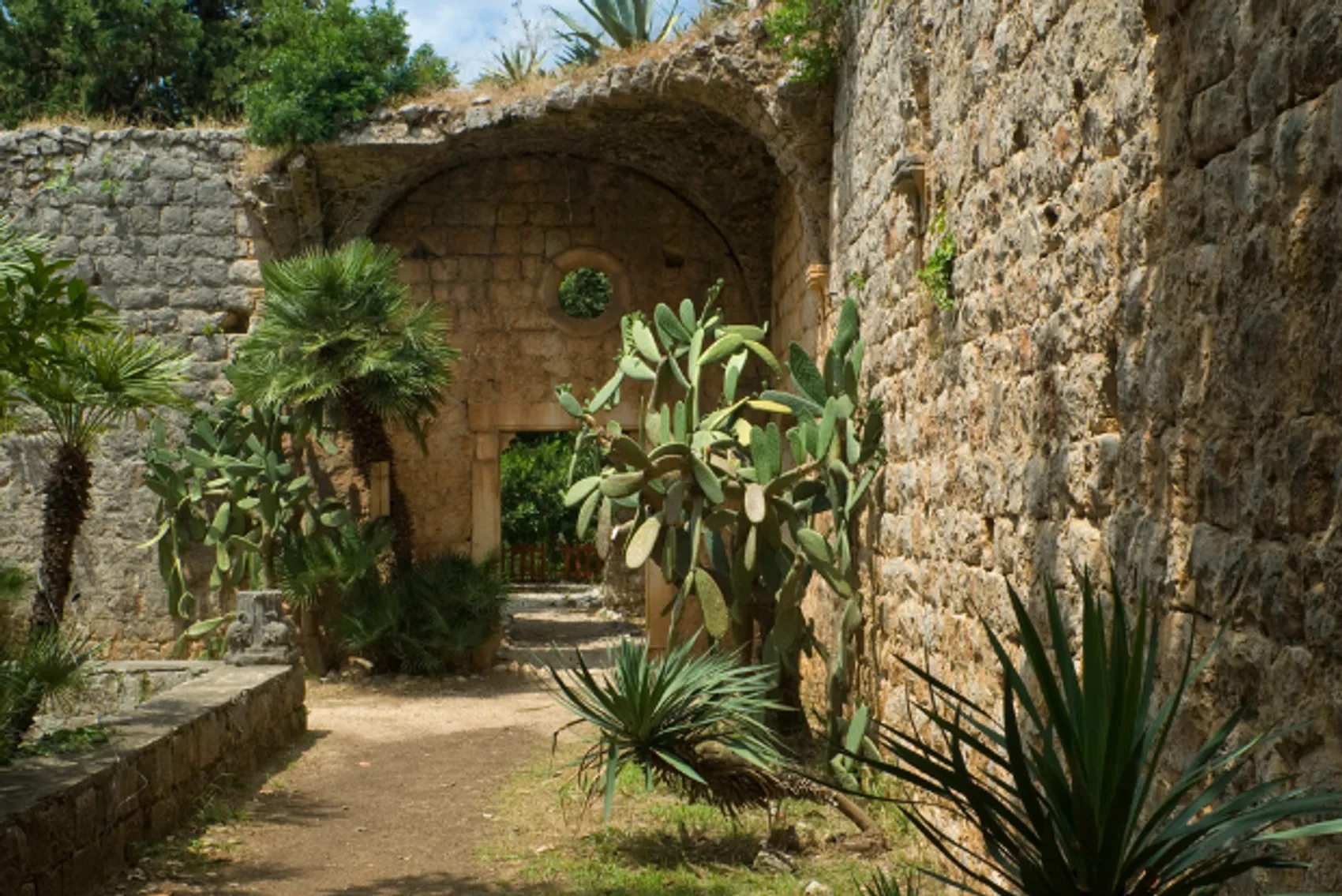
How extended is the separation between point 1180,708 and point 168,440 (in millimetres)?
9500

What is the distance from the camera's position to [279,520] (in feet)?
34.5

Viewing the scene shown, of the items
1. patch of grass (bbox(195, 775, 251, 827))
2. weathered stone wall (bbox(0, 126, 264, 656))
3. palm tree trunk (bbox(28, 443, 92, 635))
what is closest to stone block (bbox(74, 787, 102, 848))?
patch of grass (bbox(195, 775, 251, 827))

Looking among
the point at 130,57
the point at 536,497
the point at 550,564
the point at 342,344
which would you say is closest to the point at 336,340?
the point at 342,344

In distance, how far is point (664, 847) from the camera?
219 inches

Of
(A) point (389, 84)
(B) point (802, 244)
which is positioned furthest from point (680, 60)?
(A) point (389, 84)

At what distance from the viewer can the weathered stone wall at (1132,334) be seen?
2.65m

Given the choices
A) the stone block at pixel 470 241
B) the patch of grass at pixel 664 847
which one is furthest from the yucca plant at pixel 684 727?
the stone block at pixel 470 241

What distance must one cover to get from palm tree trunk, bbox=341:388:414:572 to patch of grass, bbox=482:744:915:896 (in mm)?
4570

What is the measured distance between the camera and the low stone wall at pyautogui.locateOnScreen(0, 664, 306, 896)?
445cm

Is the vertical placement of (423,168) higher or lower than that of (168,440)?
higher

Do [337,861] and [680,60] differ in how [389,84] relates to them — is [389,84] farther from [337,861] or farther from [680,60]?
[337,861]

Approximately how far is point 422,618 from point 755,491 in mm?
4574

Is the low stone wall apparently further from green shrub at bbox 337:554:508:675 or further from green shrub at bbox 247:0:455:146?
green shrub at bbox 247:0:455:146

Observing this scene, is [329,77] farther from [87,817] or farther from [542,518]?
[542,518]
